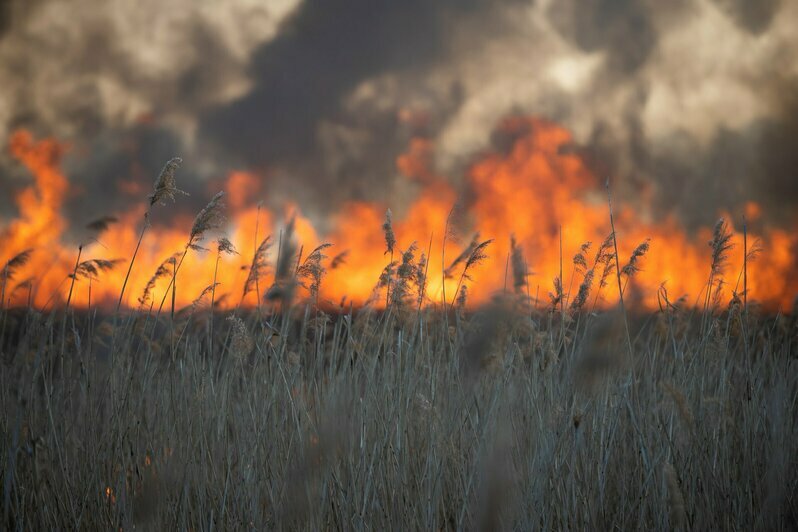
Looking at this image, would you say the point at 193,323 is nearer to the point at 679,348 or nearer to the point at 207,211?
the point at 207,211

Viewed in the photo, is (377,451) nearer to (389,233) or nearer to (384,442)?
(384,442)

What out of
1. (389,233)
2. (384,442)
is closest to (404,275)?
(389,233)

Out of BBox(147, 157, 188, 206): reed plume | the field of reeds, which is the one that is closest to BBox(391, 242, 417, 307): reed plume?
the field of reeds

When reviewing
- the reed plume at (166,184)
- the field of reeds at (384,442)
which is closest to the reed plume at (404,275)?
the field of reeds at (384,442)

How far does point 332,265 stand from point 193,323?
1451mm

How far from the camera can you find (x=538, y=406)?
11.1ft

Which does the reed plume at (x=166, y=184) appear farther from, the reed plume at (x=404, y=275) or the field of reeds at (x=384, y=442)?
the reed plume at (x=404, y=275)

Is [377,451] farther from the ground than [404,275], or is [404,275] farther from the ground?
[404,275]

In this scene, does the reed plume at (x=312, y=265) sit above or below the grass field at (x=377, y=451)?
above

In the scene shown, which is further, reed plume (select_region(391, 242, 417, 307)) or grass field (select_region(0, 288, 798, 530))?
reed plume (select_region(391, 242, 417, 307))

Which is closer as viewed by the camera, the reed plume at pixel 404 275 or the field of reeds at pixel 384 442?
the field of reeds at pixel 384 442

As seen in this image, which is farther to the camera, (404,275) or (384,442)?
(404,275)

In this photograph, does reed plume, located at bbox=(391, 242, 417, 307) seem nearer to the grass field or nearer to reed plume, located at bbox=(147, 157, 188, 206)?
the grass field

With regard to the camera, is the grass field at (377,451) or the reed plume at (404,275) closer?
the grass field at (377,451)
